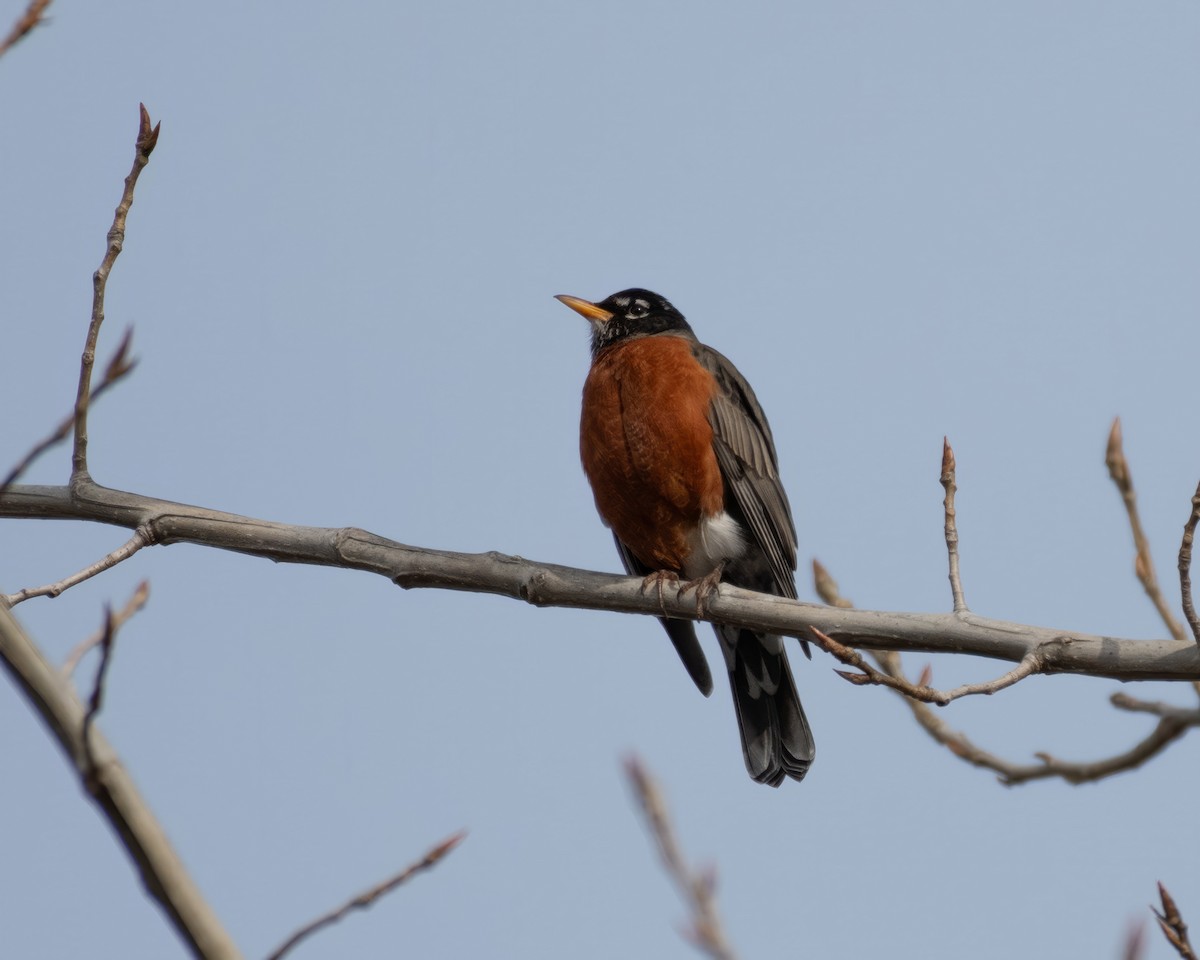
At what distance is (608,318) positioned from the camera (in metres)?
7.59

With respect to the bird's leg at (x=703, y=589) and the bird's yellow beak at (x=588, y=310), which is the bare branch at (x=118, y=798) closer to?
the bird's leg at (x=703, y=589)

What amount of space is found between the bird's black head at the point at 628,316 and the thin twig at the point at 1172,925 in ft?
16.1

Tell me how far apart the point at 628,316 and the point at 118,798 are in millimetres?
6049

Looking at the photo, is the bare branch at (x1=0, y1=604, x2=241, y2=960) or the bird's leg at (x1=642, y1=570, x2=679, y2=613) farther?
the bird's leg at (x1=642, y1=570, x2=679, y2=613)

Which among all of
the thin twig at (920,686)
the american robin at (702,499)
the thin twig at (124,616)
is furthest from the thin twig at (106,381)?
the american robin at (702,499)

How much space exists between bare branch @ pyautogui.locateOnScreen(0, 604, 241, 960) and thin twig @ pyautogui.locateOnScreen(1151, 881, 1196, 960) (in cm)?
188

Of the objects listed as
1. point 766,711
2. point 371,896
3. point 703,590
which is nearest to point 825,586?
point 703,590

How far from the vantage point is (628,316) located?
759 cm

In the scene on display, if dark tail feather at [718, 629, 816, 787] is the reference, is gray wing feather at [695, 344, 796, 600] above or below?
above

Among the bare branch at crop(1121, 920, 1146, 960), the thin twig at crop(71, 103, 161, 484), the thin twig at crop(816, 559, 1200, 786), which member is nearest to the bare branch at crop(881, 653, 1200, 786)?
the thin twig at crop(816, 559, 1200, 786)

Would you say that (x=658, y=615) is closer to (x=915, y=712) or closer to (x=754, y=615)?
(x=754, y=615)

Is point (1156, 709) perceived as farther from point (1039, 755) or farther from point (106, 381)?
point (106, 381)

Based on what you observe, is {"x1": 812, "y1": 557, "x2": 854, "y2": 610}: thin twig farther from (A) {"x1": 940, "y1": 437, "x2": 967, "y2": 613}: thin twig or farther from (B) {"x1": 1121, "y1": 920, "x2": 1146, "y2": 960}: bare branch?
(B) {"x1": 1121, "y1": 920, "x2": 1146, "y2": 960}: bare branch

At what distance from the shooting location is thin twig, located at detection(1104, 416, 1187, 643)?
3888 mm
